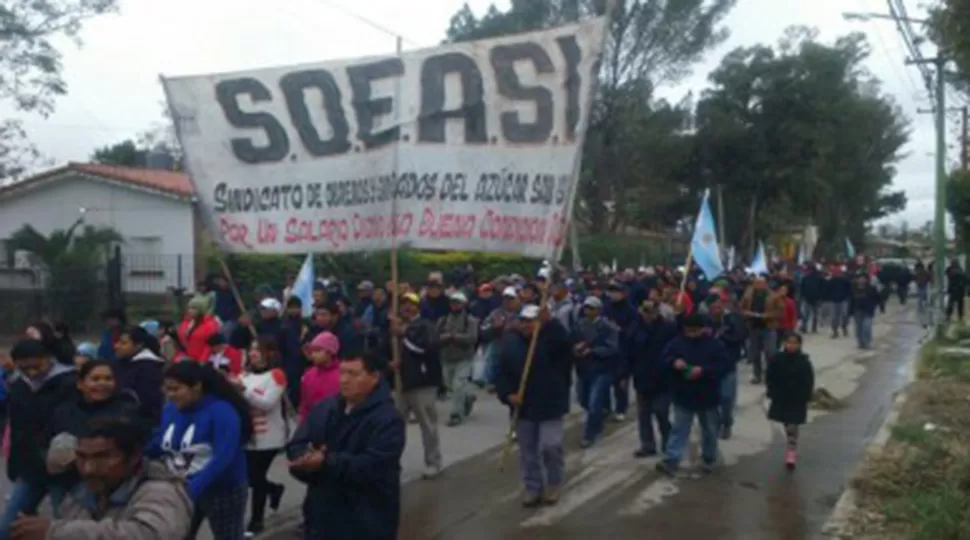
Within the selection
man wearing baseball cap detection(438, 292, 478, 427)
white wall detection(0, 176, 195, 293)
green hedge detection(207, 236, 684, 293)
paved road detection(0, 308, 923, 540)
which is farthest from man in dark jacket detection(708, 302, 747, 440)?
white wall detection(0, 176, 195, 293)

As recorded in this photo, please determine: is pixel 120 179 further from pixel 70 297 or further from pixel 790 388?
pixel 790 388

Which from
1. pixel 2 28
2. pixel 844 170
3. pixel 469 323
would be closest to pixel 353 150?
pixel 469 323

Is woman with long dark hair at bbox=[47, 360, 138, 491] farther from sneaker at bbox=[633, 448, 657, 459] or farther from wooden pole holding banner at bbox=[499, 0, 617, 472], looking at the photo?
sneaker at bbox=[633, 448, 657, 459]

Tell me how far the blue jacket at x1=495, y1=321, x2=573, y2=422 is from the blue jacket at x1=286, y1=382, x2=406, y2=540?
13.2 ft

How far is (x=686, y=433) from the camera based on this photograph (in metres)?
11.1

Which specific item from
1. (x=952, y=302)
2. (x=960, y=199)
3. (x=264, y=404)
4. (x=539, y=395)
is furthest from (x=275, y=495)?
(x=952, y=302)

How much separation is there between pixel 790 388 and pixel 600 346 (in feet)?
6.58

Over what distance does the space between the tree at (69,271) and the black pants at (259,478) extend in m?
16.1

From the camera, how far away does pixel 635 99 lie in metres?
45.9

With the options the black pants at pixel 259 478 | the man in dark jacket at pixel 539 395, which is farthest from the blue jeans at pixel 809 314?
the black pants at pixel 259 478

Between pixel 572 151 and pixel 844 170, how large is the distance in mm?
44474

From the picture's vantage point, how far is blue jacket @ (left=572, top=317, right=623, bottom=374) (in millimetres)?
12625

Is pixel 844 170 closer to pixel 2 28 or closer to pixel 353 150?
pixel 2 28

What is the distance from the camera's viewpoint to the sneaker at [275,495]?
9.20 m
